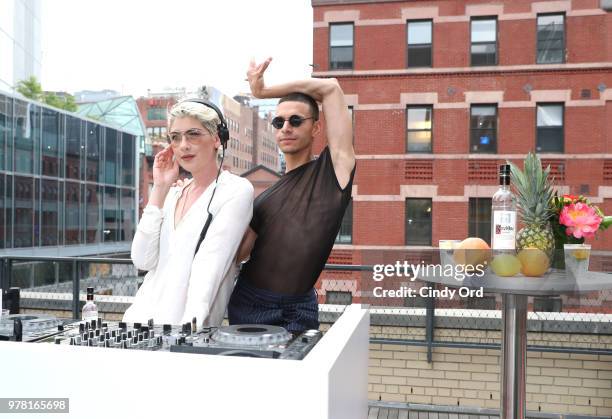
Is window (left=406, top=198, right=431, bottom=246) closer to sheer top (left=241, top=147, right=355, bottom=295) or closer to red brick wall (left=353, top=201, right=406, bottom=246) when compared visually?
red brick wall (left=353, top=201, right=406, bottom=246)

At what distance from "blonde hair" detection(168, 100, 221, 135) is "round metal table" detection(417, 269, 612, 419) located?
81cm

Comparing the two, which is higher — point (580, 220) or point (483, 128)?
point (483, 128)

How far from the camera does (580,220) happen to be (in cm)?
156

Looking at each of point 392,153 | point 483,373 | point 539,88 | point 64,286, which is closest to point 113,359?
point 483,373

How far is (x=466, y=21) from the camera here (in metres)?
8.73

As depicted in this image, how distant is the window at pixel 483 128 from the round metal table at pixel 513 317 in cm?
747

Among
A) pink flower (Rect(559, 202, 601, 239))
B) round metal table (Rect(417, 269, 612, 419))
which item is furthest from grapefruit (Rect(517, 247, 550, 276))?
pink flower (Rect(559, 202, 601, 239))

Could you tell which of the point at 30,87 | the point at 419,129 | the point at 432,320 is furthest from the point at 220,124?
the point at 30,87

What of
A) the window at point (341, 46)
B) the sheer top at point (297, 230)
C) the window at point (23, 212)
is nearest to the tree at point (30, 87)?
the window at point (23, 212)

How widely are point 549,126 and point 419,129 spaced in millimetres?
2070

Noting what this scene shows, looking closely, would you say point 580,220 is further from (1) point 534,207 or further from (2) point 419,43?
(2) point 419,43

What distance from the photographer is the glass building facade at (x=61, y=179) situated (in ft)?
34.0

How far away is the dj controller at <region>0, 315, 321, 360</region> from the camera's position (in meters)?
0.81

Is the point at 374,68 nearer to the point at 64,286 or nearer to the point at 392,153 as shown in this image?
the point at 392,153
